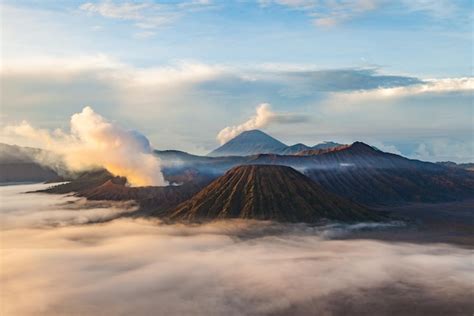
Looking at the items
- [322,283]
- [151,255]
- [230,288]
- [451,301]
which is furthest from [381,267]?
[151,255]

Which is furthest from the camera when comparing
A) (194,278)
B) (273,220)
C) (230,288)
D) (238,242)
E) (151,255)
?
(273,220)

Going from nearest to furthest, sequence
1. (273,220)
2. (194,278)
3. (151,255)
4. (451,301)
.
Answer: (451,301) < (194,278) < (151,255) < (273,220)

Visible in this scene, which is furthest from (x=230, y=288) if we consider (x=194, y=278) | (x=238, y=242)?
(x=238, y=242)

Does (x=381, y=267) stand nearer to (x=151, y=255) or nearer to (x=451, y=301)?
(x=451, y=301)

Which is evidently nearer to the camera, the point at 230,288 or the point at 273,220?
the point at 230,288

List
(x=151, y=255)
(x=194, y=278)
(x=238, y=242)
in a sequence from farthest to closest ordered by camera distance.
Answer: (x=238, y=242) → (x=151, y=255) → (x=194, y=278)

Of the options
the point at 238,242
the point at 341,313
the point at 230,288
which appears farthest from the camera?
the point at 238,242

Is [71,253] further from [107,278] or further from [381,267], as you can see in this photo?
[381,267]

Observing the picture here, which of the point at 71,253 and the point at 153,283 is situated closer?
the point at 153,283
